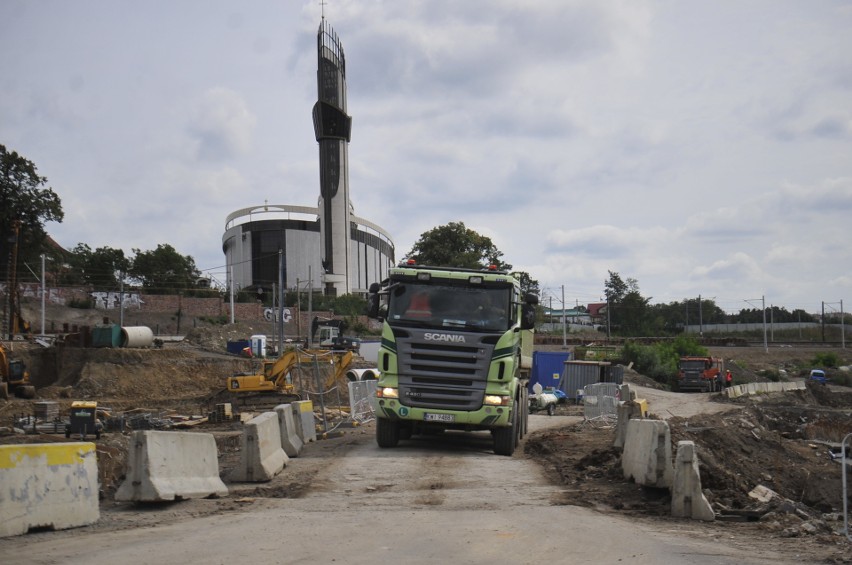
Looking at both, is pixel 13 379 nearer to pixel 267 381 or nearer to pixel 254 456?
pixel 267 381

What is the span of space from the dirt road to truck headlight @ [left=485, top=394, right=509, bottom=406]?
3.09 m

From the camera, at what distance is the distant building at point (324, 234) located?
104m

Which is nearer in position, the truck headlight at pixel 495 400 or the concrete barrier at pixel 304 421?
the truck headlight at pixel 495 400

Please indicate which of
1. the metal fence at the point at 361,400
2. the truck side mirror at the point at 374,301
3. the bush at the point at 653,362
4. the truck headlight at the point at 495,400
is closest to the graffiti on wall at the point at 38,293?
the bush at the point at 653,362

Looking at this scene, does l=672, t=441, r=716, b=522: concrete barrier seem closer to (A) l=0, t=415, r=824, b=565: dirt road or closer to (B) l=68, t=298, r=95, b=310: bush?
(A) l=0, t=415, r=824, b=565: dirt road

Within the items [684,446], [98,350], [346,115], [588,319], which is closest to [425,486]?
[684,446]

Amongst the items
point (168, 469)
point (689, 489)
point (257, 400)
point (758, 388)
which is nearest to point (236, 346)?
point (257, 400)

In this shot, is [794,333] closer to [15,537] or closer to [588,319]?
[588,319]

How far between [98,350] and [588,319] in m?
97.6

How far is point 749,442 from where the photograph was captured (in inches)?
898

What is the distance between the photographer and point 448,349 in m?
17.2

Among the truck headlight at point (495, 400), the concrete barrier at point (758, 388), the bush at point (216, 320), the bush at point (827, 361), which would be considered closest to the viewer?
the truck headlight at point (495, 400)

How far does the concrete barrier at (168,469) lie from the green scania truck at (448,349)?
586 centimetres

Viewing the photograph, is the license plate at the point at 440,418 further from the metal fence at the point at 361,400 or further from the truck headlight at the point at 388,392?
the metal fence at the point at 361,400
